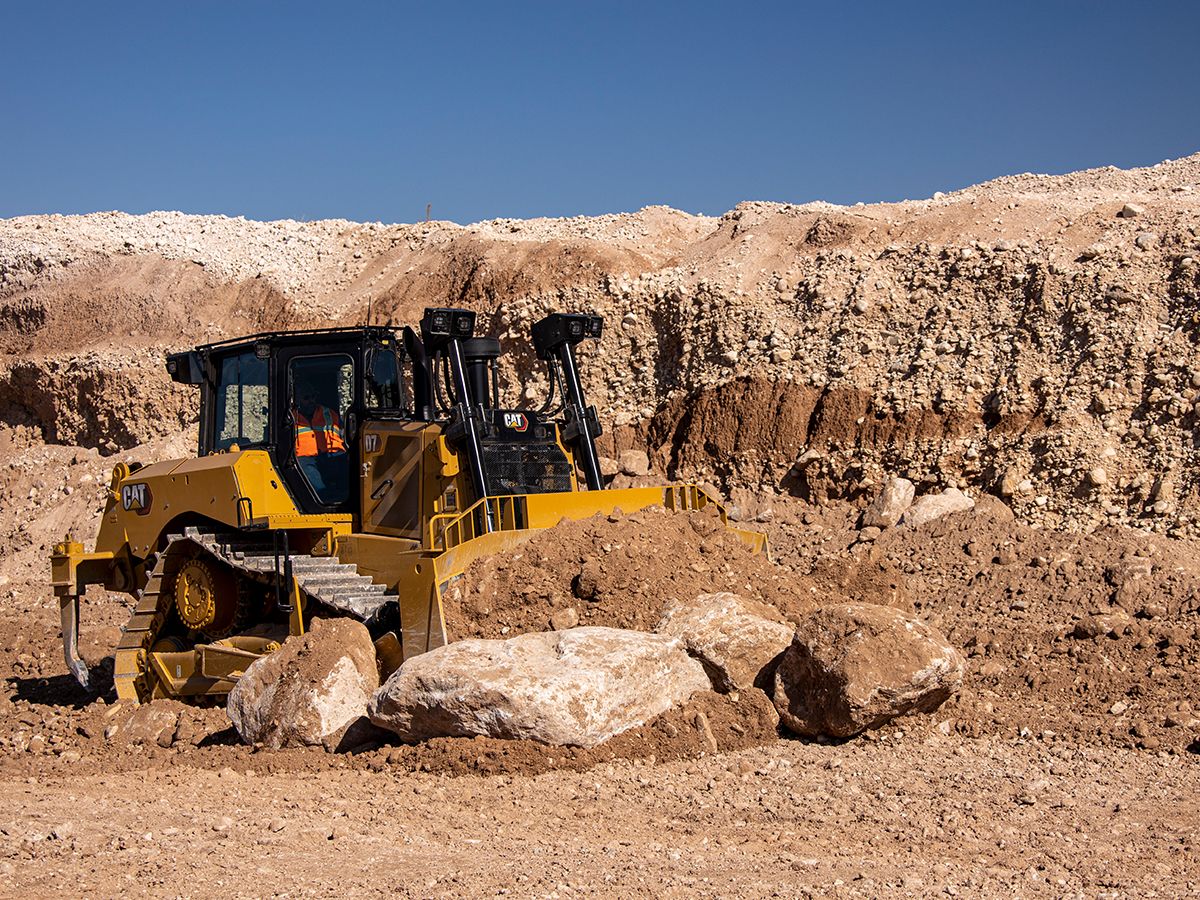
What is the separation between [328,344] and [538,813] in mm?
4548

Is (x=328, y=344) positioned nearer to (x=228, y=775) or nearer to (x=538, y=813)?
(x=228, y=775)

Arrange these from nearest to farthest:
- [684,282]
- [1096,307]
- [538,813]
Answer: [538,813] → [1096,307] → [684,282]

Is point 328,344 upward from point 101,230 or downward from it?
downward

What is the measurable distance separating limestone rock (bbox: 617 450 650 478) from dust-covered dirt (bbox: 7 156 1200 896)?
24cm

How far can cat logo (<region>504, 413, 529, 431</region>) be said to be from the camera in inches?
357

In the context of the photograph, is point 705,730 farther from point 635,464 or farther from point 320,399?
point 635,464

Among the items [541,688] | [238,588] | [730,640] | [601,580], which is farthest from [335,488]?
[730,640]

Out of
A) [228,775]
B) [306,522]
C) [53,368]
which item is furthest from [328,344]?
[53,368]

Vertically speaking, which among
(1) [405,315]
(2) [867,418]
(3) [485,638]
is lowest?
(3) [485,638]

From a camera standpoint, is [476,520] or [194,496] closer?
[476,520]

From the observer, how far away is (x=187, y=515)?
386 inches

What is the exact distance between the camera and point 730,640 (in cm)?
732

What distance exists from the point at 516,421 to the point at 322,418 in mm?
1537

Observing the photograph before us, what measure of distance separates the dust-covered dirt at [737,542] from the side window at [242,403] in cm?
218
